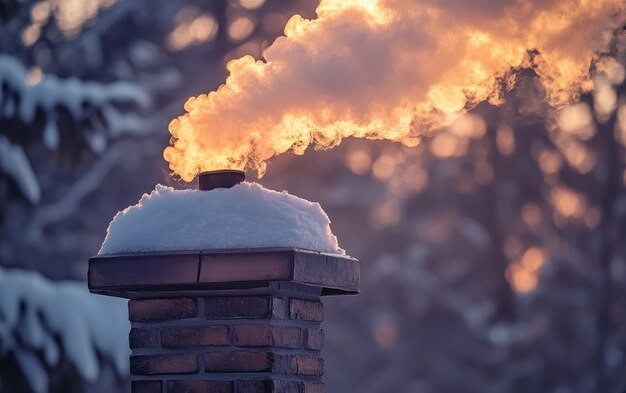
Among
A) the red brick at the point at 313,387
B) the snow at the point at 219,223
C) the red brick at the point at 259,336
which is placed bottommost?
the red brick at the point at 313,387

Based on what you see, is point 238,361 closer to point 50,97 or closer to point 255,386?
point 255,386

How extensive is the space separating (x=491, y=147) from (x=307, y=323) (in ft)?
66.1

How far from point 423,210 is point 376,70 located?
62.4ft

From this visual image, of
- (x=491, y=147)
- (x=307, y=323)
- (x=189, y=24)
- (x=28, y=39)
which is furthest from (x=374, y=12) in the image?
(x=491, y=147)

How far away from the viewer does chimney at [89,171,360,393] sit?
4.34m

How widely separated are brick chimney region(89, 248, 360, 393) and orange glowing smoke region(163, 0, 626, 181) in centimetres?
73

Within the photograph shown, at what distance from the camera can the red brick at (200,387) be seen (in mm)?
4363

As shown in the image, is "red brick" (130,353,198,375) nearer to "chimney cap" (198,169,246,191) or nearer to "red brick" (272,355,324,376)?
"red brick" (272,355,324,376)

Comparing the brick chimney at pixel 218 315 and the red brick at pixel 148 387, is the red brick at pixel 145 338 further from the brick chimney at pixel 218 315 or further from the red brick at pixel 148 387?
the red brick at pixel 148 387

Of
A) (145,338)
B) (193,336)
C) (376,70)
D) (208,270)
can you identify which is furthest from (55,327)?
(208,270)

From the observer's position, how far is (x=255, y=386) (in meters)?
4.33

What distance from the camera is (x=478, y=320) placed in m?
24.6

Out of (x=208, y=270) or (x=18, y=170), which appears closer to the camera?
(x=208, y=270)

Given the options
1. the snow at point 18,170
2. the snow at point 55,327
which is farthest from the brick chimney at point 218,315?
the snow at point 18,170
